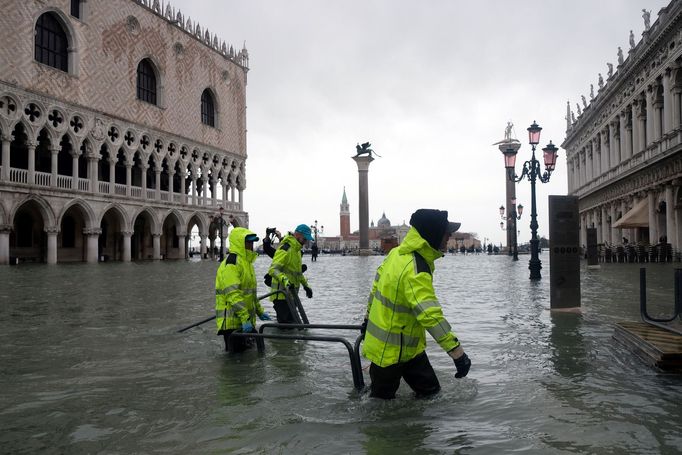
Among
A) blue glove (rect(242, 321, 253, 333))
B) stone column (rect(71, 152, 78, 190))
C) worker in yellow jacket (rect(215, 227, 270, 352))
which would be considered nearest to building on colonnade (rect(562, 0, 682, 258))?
worker in yellow jacket (rect(215, 227, 270, 352))

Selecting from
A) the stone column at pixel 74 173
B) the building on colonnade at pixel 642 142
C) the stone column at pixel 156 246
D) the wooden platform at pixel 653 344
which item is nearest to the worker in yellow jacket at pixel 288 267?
the wooden platform at pixel 653 344

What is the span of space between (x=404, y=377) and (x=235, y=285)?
7.87ft

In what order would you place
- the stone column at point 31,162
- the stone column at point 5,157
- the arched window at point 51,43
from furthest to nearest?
the arched window at point 51,43
the stone column at point 31,162
the stone column at point 5,157

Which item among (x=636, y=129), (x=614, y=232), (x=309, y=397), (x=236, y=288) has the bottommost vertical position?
(x=309, y=397)

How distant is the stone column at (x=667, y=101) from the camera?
2631cm

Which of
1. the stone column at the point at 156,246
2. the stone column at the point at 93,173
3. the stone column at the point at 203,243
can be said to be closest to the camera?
the stone column at the point at 93,173

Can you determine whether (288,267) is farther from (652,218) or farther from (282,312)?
(652,218)

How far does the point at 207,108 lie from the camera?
46.6 metres

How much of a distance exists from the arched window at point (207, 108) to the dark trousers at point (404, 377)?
144ft

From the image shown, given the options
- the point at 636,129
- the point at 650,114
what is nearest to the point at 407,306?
the point at 650,114

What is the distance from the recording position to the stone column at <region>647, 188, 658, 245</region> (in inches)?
1135

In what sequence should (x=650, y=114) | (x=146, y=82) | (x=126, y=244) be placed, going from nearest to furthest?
(x=650, y=114) < (x=126, y=244) < (x=146, y=82)

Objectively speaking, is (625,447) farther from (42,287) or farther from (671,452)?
(42,287)

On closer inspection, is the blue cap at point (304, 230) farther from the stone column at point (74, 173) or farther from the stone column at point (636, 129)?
the stone column at point (636, 129)
